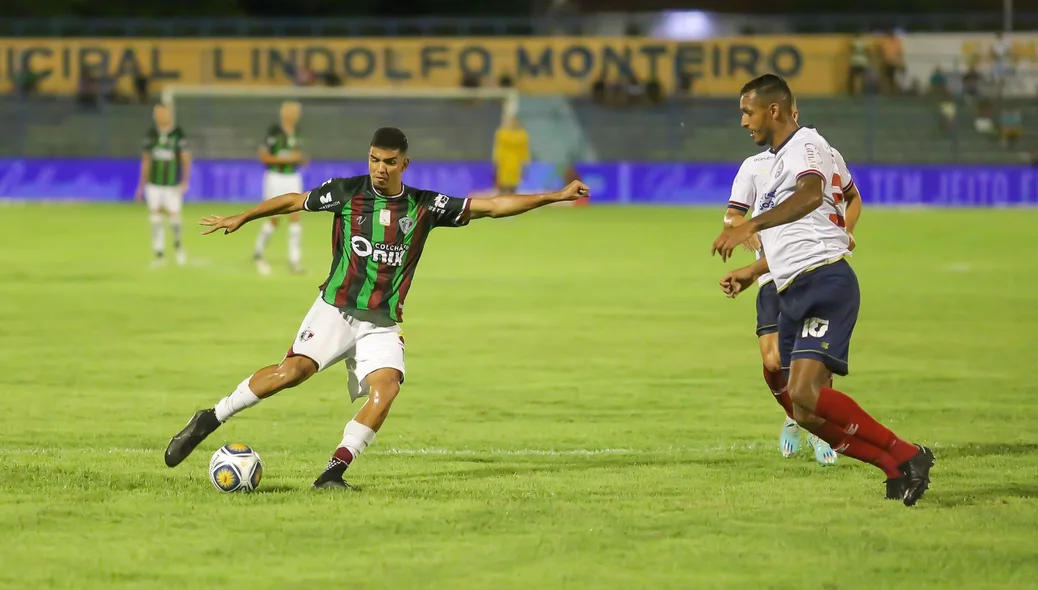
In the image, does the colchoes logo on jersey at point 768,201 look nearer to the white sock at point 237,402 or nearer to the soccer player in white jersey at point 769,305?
the soccer player in white jersey at point 769,305

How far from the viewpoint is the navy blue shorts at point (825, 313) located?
22.5ft

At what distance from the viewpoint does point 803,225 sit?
7066 mm

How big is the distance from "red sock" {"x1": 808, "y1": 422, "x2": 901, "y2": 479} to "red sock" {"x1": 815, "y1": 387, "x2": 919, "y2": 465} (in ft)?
0.06

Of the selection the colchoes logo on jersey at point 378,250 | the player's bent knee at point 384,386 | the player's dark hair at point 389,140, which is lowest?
the player's bent knee at point 384,386

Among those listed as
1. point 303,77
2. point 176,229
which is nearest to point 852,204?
point 176,229

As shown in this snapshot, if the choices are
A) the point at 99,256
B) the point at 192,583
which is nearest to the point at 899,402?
the point at 192,583

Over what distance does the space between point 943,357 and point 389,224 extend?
21.8 feet

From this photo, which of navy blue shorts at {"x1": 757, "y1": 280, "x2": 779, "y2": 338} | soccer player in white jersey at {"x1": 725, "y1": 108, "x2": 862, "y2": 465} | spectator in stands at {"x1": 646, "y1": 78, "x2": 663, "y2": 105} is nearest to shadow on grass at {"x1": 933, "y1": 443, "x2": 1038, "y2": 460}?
soccer player in white jersey at {"x1": 725, "y1": 108, "x2": 862, "y2": 465}

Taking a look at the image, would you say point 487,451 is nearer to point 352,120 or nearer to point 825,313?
point 825,313

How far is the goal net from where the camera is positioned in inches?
1524

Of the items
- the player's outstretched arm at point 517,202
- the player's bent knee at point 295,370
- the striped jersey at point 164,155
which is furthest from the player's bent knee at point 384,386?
the striped jersey at point 164,155

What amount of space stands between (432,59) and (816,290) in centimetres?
3706

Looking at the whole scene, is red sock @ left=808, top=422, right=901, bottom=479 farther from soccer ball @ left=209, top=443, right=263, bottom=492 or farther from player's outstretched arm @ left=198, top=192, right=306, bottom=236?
player's outstretched arm @ left=198, top=192, right=306, bottom=236

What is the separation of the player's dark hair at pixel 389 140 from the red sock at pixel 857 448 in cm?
238
